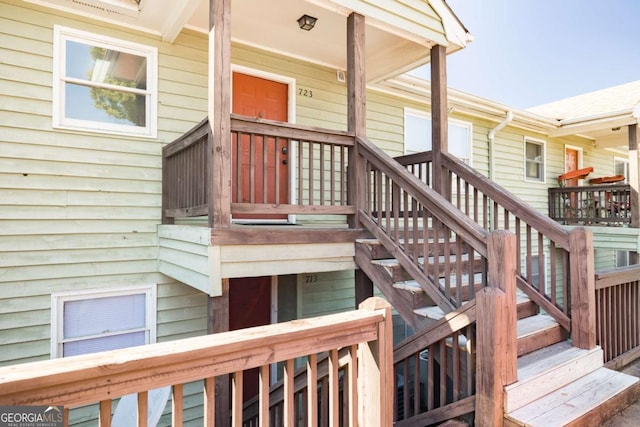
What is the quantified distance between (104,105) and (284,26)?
6.97 feet

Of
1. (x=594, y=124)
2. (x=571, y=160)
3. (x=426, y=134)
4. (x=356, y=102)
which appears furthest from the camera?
(x=571, y=160)

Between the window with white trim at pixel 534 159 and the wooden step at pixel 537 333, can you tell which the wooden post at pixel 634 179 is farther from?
the wooden step at pixel 537 333

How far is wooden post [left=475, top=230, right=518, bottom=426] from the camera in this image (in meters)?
2.01

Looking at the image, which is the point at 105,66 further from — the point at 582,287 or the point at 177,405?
the point at 582,287

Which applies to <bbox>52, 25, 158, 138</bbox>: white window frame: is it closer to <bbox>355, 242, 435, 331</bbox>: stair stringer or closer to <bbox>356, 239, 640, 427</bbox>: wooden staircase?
<bbox>355, 242, 435, 331</bbox>: stair stringer

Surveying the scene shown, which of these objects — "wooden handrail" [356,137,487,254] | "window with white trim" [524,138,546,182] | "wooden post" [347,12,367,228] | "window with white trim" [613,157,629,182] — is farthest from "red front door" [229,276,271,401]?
"window with white trim" [613,157,629,182]

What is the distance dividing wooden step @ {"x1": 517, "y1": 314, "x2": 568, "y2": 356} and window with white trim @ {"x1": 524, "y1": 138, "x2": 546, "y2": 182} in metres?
6.22

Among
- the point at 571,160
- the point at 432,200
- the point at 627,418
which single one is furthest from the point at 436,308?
the point at 571,160

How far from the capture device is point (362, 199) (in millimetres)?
3604

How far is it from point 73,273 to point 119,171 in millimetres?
1111

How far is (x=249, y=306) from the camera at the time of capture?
16.2 feet

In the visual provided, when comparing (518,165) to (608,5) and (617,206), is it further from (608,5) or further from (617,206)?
(608,5)

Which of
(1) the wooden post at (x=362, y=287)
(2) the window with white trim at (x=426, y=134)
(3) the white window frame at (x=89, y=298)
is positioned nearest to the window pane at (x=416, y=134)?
(2) the window with white trim at (x=426, y=134)

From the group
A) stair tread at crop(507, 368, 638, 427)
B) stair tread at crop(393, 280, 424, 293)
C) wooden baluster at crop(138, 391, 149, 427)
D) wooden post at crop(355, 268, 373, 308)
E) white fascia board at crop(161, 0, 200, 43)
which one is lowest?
stair tread at crop(507, 368, 638, 427)
